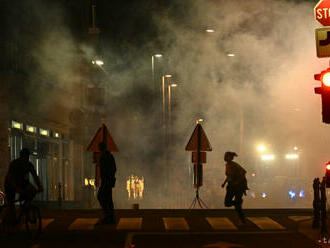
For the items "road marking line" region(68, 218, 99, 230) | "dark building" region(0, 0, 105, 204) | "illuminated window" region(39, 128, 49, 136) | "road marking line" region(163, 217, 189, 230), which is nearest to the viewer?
"road marking line" region(68, 218, 99, 230)

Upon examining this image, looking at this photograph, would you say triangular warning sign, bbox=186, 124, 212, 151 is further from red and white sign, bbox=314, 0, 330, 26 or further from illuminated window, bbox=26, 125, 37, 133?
illuminated window, bbox=26, 125, 37, 133

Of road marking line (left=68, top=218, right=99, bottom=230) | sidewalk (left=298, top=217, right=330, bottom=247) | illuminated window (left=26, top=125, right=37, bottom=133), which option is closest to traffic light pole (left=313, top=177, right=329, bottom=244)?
sidewalk (left=298, top=217, right=330, bottom=247)

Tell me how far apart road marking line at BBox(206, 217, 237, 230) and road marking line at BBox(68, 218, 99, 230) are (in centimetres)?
180

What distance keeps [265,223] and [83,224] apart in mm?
2789

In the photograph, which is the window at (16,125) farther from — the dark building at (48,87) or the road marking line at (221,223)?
the road marking line at (221,223)

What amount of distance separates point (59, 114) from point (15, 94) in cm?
533

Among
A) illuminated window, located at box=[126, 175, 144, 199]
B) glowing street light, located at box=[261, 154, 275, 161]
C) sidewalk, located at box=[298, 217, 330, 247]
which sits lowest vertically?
illuminated window, located at box=[126, 175, 144, 199]

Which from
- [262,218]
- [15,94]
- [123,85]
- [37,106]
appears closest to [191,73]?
[123,85]

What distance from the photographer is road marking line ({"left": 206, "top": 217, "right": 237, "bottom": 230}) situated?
37.4 feet

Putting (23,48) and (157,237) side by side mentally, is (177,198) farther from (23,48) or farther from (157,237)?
(157,237)

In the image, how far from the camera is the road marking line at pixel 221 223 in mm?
11387

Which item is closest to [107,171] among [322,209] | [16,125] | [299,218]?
[322,209]

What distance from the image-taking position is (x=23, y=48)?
73.8 feet

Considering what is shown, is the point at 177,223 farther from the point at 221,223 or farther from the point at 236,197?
the point at 236,197
